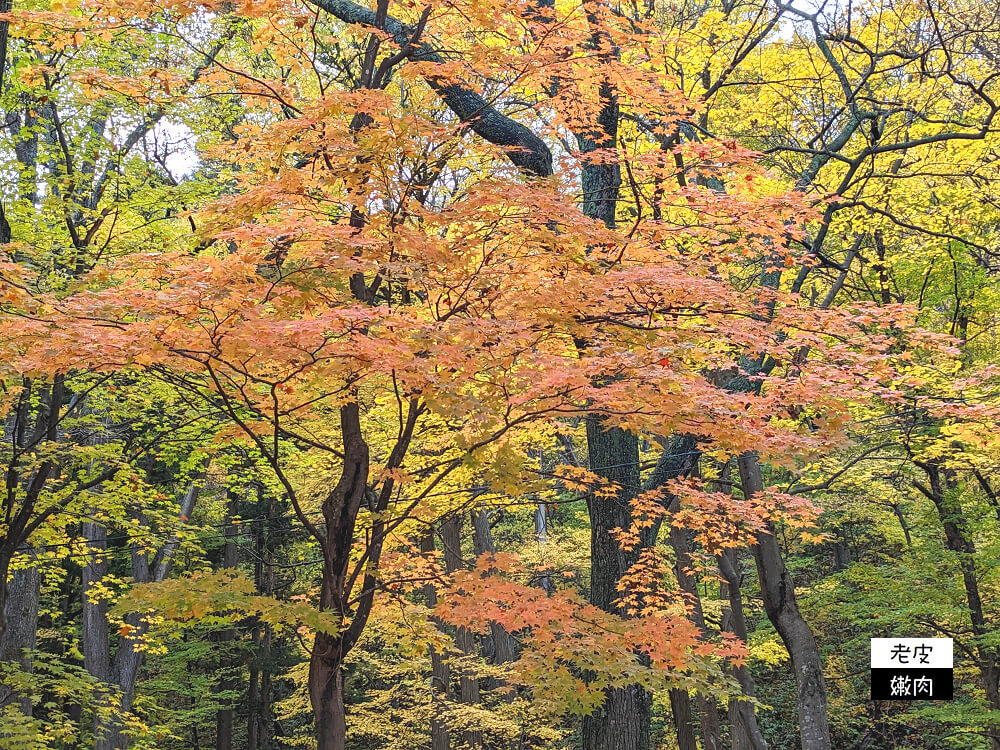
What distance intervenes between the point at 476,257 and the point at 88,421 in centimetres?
581

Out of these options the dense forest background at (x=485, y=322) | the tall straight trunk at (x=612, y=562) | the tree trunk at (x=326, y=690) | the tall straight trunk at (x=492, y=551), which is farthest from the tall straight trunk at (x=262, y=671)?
the tree trunk at (x=326, y=690)

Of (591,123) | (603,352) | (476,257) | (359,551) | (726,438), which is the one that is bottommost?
(359,551)

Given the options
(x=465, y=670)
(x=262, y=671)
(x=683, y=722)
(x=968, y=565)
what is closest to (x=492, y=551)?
(x=465, y=670)

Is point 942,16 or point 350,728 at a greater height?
point 942,16

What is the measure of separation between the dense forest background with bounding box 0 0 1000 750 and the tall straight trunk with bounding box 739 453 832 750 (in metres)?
0.05

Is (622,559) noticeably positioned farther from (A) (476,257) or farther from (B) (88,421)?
(B) (88,421)

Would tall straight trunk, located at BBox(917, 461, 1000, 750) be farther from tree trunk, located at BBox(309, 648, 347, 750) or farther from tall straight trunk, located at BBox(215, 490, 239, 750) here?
tall straight trunk, located at BBox(215, 490, 239, 750)

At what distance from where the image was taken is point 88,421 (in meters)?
8.50

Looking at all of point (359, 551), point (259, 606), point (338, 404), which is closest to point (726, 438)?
point (338, 404)

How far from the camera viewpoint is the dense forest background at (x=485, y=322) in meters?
4.55

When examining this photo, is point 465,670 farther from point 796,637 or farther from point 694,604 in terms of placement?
point 796,637

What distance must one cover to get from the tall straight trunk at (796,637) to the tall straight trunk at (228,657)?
12257 mm

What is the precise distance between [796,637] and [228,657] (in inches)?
566

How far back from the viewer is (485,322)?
4348mm
